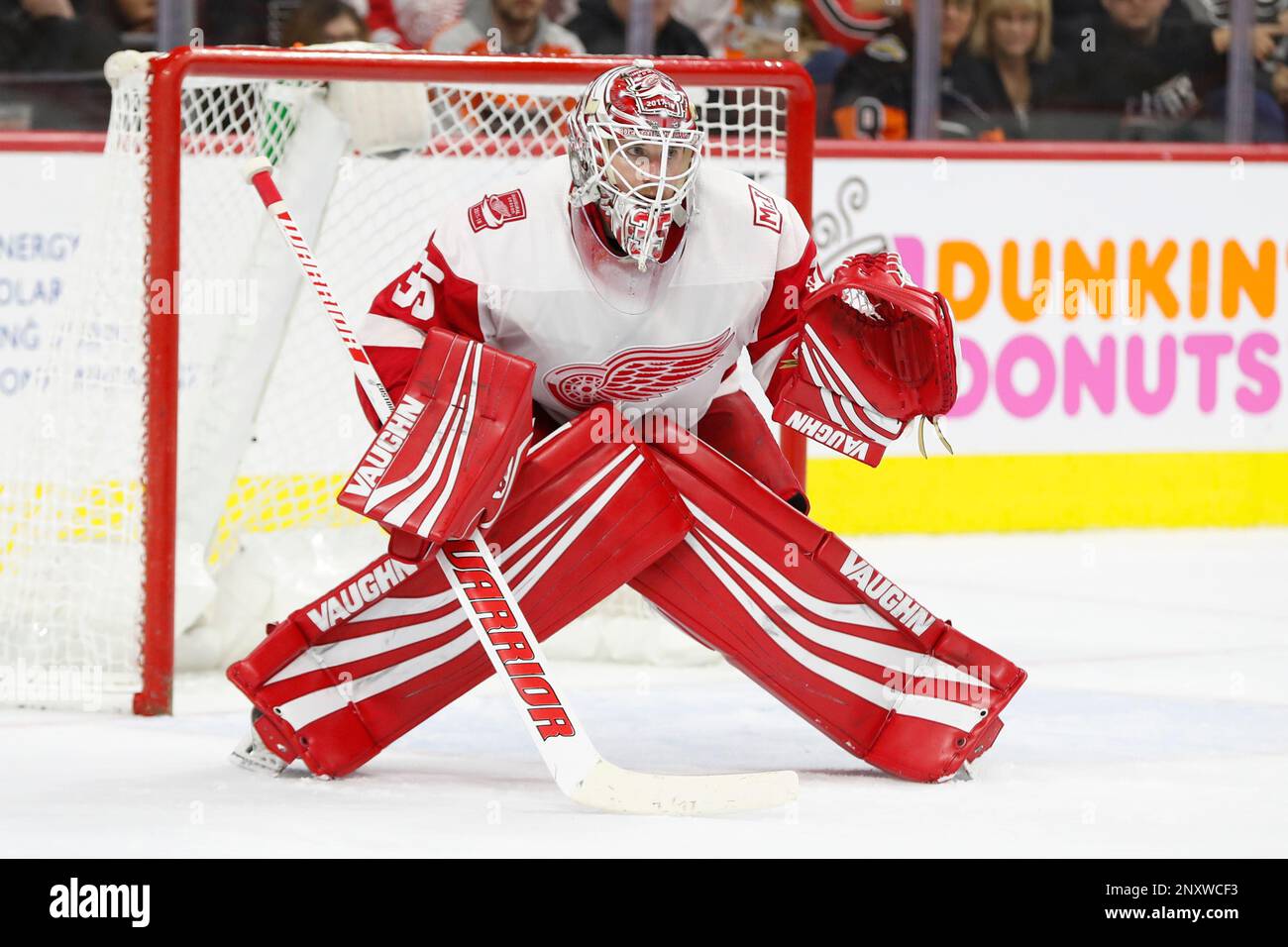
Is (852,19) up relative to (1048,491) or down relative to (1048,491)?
up

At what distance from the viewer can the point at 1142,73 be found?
221 inches

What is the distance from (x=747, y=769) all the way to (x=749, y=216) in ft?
2.57

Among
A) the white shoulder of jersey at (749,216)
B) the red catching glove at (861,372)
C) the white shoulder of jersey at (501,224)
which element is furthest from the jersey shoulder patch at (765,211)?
the white shoulder of jersey at (501,224)

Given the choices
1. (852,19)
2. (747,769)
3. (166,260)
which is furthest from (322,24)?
(747,769)

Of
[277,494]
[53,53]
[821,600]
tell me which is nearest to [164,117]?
[277,494]

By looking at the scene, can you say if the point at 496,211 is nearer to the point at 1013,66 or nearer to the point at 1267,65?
the point at 1013,66

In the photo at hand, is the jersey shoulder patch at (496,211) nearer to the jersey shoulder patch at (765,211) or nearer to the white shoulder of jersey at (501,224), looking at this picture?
the white shoulder of jersey at (501,224)

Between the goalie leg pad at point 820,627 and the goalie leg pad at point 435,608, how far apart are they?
6 centimetres

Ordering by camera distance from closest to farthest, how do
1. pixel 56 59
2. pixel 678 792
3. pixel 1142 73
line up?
pixel 678 792 → pixel 56 59 → pixel 1142 73

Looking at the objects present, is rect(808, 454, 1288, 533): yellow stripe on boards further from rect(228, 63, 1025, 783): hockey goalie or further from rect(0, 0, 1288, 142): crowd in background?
rect(228, 63, 1025, 783): hockey goalie

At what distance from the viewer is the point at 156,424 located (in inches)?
128

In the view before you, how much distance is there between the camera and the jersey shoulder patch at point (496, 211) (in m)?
2.75


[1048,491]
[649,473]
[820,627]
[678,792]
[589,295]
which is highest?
[589,295]

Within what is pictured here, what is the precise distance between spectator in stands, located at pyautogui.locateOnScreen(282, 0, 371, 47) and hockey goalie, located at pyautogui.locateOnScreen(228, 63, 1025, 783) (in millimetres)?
2342
